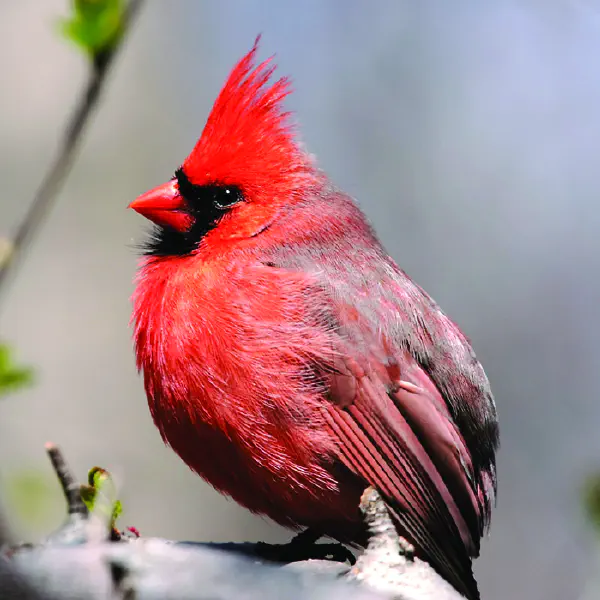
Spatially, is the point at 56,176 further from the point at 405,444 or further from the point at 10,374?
the point at 405,444

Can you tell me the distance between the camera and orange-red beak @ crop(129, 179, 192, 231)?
2893mm

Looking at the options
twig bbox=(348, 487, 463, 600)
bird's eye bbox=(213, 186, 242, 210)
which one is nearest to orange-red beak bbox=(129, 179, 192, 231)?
bird's eye bbox=(213, 186, 242, 210)

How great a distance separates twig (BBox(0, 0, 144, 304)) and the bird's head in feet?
4.69

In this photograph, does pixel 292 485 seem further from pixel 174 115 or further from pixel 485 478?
pixel 174 115

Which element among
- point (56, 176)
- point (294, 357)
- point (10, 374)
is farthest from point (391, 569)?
point (56, 176)

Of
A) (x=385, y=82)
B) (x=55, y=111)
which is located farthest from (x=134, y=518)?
(x=385, y=82)

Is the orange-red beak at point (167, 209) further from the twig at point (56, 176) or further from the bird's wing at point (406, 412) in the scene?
the twig at point (56, 176)

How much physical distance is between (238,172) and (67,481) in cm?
152

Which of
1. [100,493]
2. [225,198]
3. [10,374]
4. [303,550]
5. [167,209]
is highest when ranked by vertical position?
[225,198]

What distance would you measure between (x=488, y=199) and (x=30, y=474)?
5.03m

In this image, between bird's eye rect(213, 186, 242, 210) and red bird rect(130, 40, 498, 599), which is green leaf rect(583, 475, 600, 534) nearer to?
red bird rect(130, 40, 498, 599)

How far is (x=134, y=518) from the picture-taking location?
5336mm

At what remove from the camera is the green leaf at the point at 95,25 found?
159 centimetres

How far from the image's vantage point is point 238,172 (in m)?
2.84
